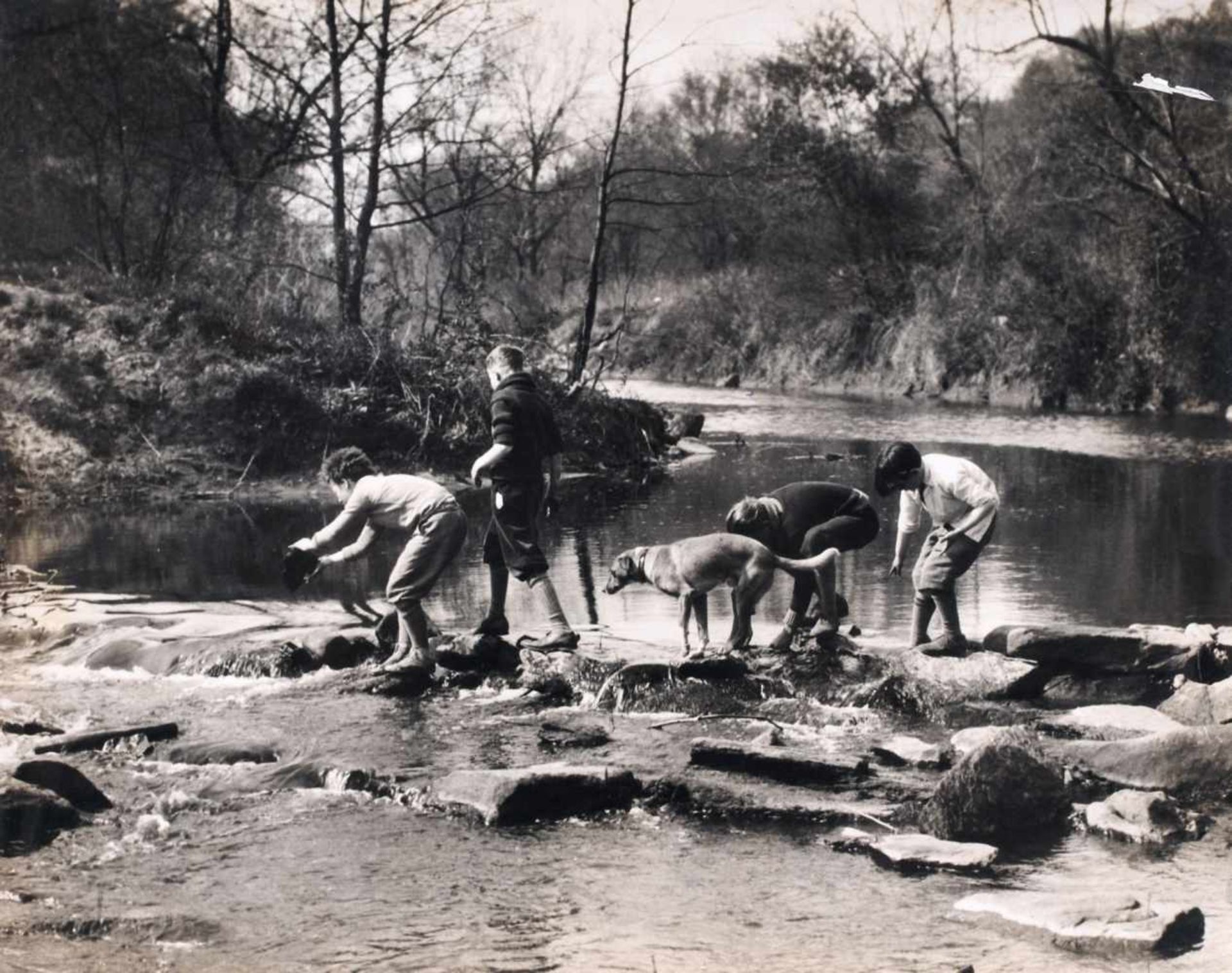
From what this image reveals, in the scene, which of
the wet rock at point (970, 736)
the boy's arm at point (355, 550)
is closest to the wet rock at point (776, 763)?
the wet rock at point (970, 736)

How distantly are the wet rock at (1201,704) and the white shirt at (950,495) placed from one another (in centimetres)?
138

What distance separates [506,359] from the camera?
9.73 metres

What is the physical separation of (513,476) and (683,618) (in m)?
1.47

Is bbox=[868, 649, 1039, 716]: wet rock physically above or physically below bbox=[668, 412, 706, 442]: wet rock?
below

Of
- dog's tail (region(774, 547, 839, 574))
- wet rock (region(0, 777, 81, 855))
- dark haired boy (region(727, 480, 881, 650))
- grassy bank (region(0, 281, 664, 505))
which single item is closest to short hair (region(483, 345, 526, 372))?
dark haired boy (region(727, 480, 881, 650))

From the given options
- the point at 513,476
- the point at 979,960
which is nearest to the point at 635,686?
the point at 513,476

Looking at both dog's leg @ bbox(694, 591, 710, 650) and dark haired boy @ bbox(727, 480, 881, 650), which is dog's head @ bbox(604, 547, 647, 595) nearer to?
dog's leg @ bbox(694, 591, 710, 650)

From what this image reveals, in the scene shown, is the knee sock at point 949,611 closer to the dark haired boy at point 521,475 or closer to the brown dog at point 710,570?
the brown dog at point 710,570

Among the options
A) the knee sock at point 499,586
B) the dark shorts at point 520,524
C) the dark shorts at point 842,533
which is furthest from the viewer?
the knee sock at point 499,586

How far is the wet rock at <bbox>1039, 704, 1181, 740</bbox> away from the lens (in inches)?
303

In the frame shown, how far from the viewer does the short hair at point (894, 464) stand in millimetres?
8469

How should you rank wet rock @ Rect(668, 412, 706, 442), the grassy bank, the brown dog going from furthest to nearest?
wet rock @ Rect(668, 412, 706, 442) < the grassy bank < the brown dog

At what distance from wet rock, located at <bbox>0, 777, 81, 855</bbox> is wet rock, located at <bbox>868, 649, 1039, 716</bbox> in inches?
167

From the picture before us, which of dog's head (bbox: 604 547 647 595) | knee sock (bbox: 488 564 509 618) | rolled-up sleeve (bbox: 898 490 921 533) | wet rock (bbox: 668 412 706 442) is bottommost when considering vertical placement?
knee sock (bbox: 488 564 509 618)
